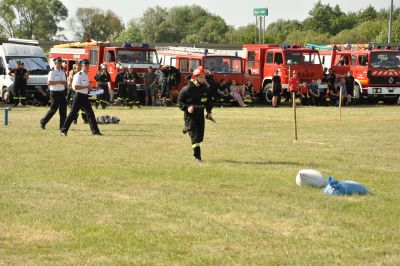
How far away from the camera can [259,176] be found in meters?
13.0

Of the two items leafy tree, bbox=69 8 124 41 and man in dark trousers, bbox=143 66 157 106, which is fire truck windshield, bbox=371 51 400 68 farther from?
leafy tree, bbox=69 8 124 41

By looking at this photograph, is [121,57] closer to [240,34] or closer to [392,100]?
[392,100]

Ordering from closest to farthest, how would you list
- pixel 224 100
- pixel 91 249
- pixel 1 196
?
1. pixel 91 249
2. pixel 1 196
3. pixel 224 100

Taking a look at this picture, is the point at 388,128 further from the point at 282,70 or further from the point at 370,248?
the point at 370,248

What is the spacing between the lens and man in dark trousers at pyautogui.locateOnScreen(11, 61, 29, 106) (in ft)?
99.0

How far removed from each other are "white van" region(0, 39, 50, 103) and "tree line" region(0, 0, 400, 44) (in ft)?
201

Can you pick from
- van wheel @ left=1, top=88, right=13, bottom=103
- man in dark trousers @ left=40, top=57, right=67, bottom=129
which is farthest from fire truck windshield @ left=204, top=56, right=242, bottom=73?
man in dark trousers @ left=40, top=57, right=67, bottom=129

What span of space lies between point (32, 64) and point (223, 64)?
7.01 metres

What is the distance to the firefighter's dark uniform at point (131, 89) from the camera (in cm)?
3149

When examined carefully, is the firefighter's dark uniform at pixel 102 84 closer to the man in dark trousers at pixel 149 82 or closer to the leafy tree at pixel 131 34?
the man in dark trousers at pixel 149 82

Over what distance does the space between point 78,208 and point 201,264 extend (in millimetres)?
2952

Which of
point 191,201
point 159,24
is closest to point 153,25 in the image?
point 159,24

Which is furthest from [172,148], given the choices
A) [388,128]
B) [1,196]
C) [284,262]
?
[284,262]

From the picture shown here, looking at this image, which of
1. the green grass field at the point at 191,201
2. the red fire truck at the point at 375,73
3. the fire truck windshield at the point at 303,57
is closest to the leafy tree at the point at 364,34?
the red fire truck at the point at 375,73
